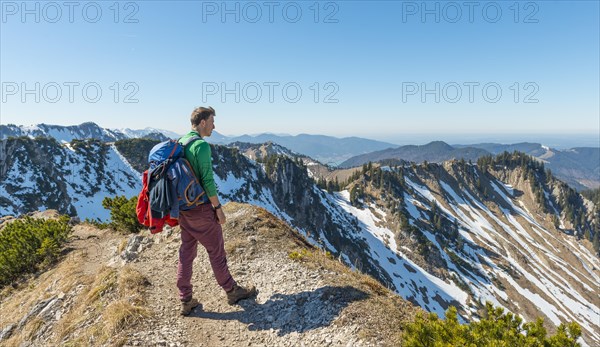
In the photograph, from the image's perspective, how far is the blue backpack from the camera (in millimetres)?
6297

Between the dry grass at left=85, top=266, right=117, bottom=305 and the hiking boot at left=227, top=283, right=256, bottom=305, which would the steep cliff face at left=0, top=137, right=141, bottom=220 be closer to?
the dry grass at left=85, top=266, right=117, bottom=305

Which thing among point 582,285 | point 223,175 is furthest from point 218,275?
point 582,285

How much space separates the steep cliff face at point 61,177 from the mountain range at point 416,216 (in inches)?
15.1

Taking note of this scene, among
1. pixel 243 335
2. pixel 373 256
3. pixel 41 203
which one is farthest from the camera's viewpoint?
pixel 373 256

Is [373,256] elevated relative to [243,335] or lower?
lower

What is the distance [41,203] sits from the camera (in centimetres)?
9812

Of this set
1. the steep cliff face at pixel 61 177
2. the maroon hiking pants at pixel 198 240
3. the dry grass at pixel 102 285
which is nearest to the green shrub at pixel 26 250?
the dry grass at pixel 102 285

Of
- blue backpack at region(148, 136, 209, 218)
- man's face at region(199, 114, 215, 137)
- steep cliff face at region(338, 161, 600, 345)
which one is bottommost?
steep cliff face at region(338, 161, 600, 345)

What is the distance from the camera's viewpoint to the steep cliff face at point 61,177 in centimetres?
9838

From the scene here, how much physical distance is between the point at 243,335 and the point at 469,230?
159197mm

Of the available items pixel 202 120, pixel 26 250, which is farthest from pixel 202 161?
pixel 26 250

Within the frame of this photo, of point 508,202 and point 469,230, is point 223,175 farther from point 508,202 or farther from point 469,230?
point 508,202

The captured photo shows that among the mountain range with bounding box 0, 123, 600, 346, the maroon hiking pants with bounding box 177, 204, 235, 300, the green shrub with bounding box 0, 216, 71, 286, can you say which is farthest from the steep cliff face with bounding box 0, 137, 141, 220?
the maroon hiking pants with bounding box 177, 204, 235, 300

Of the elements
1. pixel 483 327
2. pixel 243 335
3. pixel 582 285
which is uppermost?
pixel 483 327
